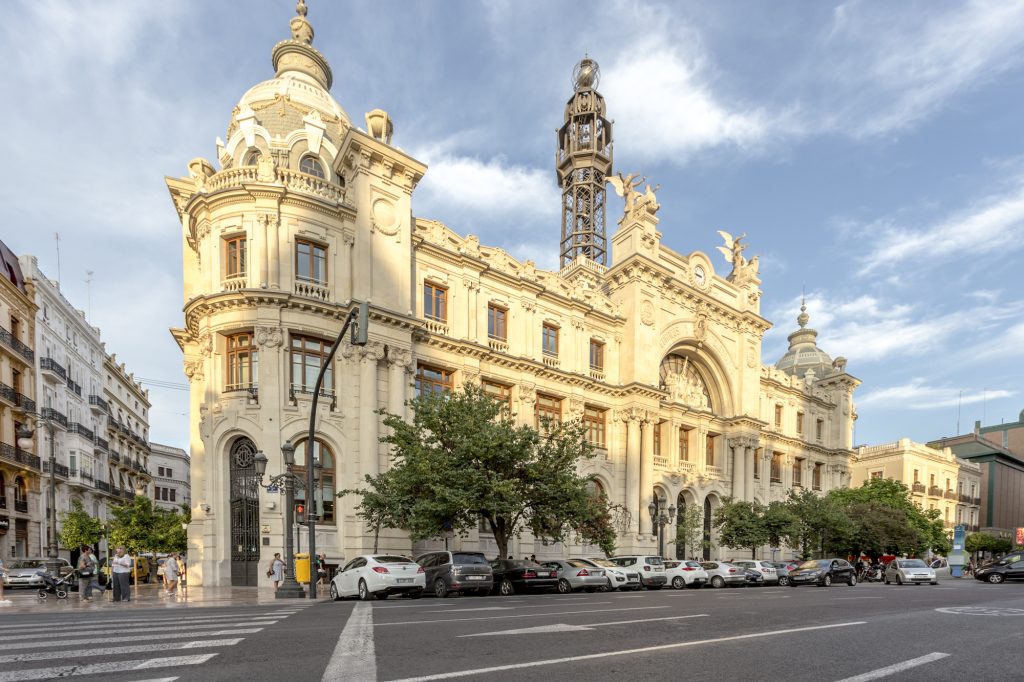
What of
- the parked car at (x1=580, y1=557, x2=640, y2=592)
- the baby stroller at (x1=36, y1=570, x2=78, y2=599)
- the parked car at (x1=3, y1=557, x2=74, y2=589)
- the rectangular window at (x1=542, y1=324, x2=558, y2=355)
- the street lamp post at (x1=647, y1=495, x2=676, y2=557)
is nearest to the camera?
the baby stroller at (x1=36, y1=570, x2=78, y2=599)

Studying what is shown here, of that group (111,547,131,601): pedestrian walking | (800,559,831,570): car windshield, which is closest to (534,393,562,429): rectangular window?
(800,559,831,570): car windshield

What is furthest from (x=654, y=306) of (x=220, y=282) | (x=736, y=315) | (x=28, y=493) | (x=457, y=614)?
(x=28, y=493)

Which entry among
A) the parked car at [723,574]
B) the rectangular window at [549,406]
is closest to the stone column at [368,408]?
the rectangular window at [549,406]

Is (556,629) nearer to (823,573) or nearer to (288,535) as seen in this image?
(288,535)

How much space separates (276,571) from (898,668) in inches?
762

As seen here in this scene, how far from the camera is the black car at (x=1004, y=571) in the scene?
31352 millimetres

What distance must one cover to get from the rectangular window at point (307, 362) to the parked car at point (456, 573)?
9.30 m

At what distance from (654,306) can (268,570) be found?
85.8 feet

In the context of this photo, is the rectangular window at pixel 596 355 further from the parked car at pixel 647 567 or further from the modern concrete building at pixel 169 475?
the modern concrete building at pixel 169 475

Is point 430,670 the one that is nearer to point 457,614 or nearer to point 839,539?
point 457,614

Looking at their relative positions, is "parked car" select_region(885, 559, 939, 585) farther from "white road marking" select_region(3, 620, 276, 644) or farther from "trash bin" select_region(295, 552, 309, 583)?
"white road marking" select_region(3, 620, 276, 644)

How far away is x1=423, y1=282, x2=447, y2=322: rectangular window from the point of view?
29156 mm

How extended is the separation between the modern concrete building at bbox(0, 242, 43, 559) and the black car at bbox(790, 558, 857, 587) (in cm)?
4033

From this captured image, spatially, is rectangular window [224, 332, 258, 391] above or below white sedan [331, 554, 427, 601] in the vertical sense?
above
